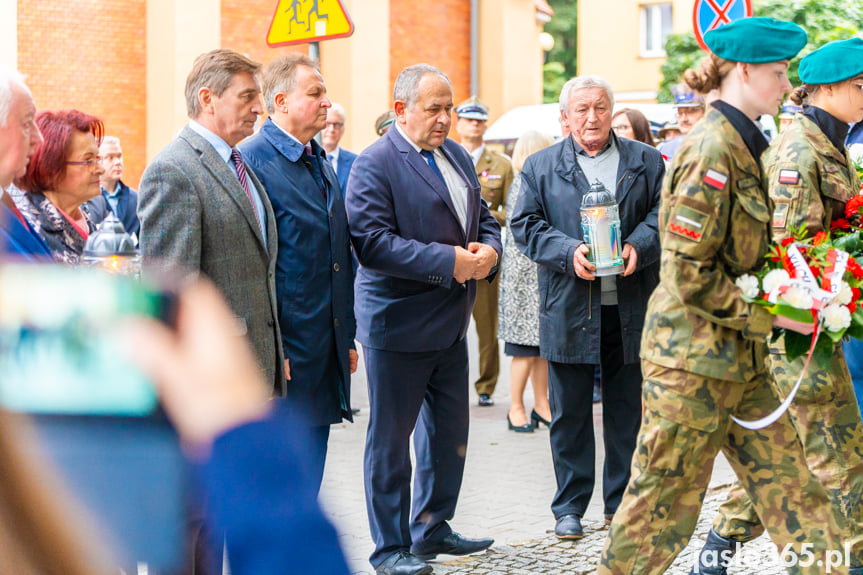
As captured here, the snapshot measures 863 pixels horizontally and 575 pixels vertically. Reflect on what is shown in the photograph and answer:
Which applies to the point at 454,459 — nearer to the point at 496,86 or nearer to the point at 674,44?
the point at 496,86

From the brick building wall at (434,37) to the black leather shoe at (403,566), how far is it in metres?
17.7

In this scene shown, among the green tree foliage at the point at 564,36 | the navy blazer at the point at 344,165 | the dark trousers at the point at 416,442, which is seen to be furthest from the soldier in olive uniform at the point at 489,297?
the green tree foliage at the point at 564,36

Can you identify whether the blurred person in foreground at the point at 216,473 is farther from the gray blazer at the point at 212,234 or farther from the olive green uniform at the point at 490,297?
the olive green uniform at the point at 490,297

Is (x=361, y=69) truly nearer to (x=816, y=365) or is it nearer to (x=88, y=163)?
(x=88, y=163)

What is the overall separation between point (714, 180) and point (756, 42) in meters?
0.53

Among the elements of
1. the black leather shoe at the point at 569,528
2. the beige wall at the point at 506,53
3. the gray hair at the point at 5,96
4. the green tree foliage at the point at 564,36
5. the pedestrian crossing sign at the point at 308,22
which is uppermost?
the green tree foliage at the point at 564,36

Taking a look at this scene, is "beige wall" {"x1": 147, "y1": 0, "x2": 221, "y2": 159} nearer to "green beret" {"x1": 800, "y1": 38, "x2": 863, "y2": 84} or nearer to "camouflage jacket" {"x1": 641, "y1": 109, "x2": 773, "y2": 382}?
"green beret" {"x1": 800, "y1": 38, "x2": 863, "y2": 84}

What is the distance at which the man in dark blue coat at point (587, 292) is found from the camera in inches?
225

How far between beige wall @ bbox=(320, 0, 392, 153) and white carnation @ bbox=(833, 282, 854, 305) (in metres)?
16.9

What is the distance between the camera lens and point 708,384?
372 centimetres

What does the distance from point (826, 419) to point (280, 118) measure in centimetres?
270

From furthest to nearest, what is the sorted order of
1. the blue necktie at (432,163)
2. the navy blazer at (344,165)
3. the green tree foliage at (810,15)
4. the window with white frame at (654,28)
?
the window with white frame at (654,28) → the green tree foliage at (810,15) → the navy blazer at (344,165) → the blue necktie at (432,163)

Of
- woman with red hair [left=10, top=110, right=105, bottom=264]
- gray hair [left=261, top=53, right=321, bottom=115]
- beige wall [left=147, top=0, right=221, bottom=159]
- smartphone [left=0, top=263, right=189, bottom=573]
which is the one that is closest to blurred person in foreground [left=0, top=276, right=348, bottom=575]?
smartphone [left=0, top=263, right=189, bottom=573]

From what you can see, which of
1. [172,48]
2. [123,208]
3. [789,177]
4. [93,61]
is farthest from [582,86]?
[93,61]
